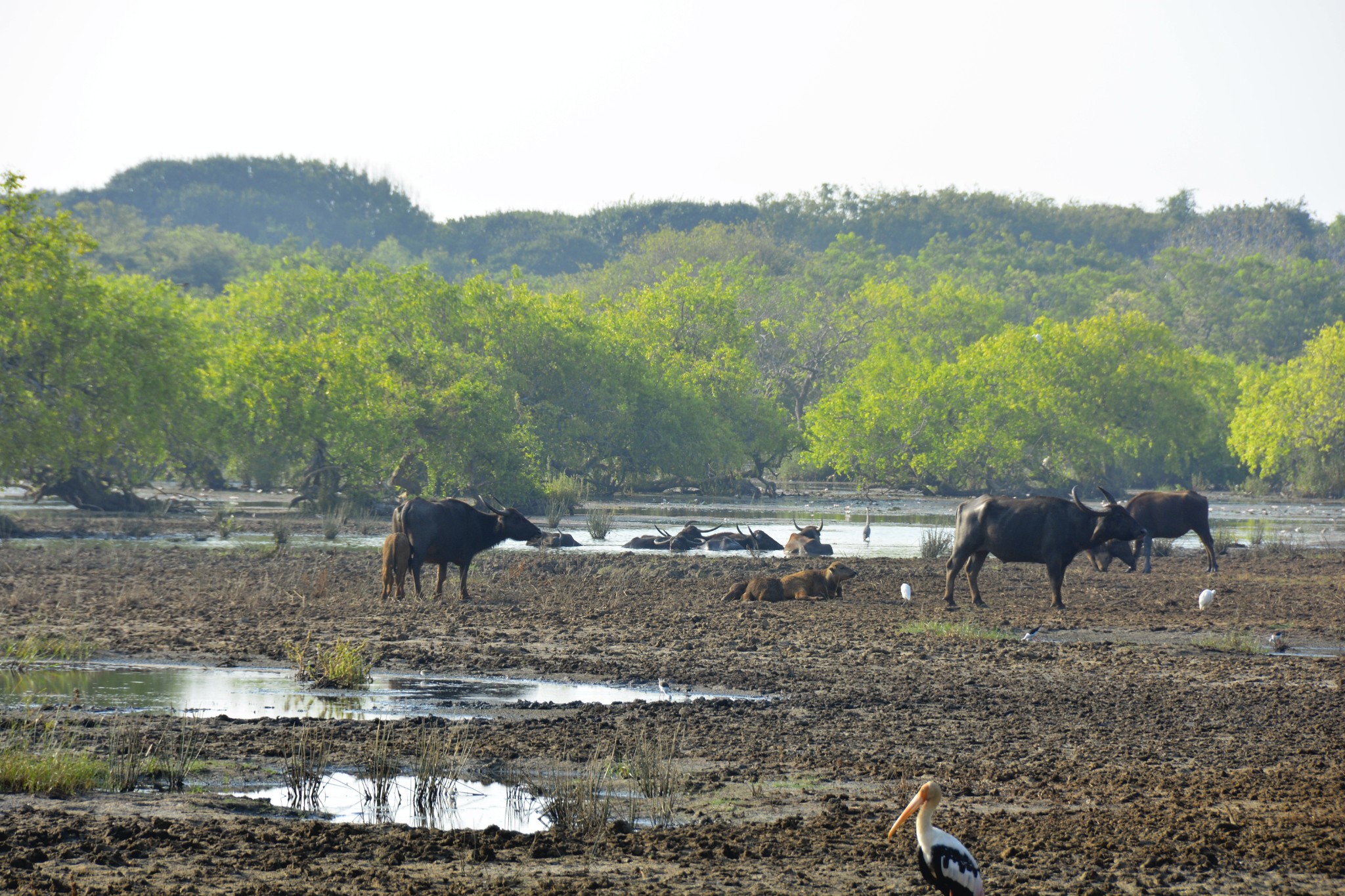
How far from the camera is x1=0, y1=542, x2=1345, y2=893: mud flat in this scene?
6426mm

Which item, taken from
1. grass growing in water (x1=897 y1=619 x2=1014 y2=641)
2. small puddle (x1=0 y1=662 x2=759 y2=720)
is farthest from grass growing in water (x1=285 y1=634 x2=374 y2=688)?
grass growing in water (x1=897 y1=619 x2=1014 y2=641)

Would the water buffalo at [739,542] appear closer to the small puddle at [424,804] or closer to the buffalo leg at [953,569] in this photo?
the buffalo leg at [953,569]

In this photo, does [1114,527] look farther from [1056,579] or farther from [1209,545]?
[1209,545]

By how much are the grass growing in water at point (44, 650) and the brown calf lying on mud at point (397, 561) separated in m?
4.51

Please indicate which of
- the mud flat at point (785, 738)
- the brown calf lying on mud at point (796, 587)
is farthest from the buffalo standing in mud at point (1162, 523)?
the brown calf lying on mud at point (796, 587)

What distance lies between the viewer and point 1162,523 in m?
23.4

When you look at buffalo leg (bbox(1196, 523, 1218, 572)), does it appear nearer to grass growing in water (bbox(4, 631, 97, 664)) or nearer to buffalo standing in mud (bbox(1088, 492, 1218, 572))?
buffalo standing in mud (bbox(1088, 492, 1218, 572))

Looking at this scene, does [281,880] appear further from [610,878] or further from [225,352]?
[225,352]

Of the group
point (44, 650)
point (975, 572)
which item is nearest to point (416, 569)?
point (44, 650)

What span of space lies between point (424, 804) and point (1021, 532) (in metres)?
11.5

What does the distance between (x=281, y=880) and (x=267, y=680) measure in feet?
18.4

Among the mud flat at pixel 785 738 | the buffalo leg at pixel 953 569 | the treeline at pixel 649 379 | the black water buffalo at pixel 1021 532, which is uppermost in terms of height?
the treeline at pixel 649 379

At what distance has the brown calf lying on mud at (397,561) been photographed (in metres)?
16.8

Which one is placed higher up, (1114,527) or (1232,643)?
(1114,527)
